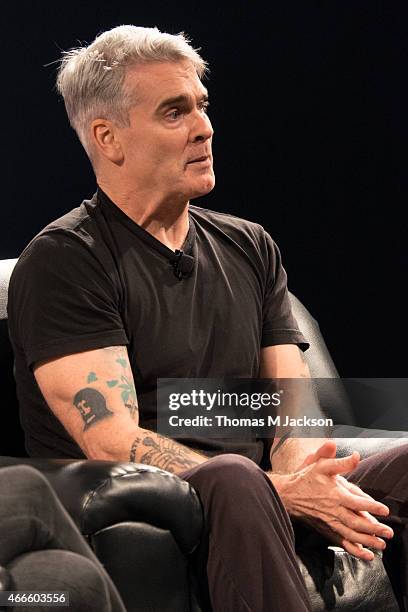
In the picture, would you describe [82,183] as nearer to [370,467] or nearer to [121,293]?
[121,293]

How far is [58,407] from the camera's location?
2.10m

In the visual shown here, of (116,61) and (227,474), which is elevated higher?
(116,61)

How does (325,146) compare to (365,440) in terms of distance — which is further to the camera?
(325,146)

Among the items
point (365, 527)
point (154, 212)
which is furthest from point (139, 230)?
point (365, 527)

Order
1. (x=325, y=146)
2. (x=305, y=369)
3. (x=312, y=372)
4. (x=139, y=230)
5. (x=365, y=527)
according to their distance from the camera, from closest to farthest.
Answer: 1. (x=365, y=527)
2. (x=139, y=230)
3. (x=305, y=369)
4. (x=312, y=372)
5. (x=325, y=146)

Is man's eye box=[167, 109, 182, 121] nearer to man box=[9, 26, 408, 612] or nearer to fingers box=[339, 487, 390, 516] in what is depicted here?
man box=[9, 26, 408, 612]

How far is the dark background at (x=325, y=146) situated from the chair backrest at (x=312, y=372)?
53cm

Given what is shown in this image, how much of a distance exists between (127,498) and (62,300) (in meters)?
0.54

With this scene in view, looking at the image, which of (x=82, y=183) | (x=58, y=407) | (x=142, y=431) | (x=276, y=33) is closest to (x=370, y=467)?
(x=142, y=431)

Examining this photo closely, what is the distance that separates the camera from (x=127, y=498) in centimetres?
171

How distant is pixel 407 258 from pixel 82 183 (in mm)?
952

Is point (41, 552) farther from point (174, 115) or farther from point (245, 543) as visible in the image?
point (174, 115)

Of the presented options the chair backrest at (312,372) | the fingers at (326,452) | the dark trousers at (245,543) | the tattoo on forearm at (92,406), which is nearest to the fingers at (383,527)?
the fingers at (326,452)

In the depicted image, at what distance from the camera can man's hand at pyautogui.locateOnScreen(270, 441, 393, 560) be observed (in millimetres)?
2010
